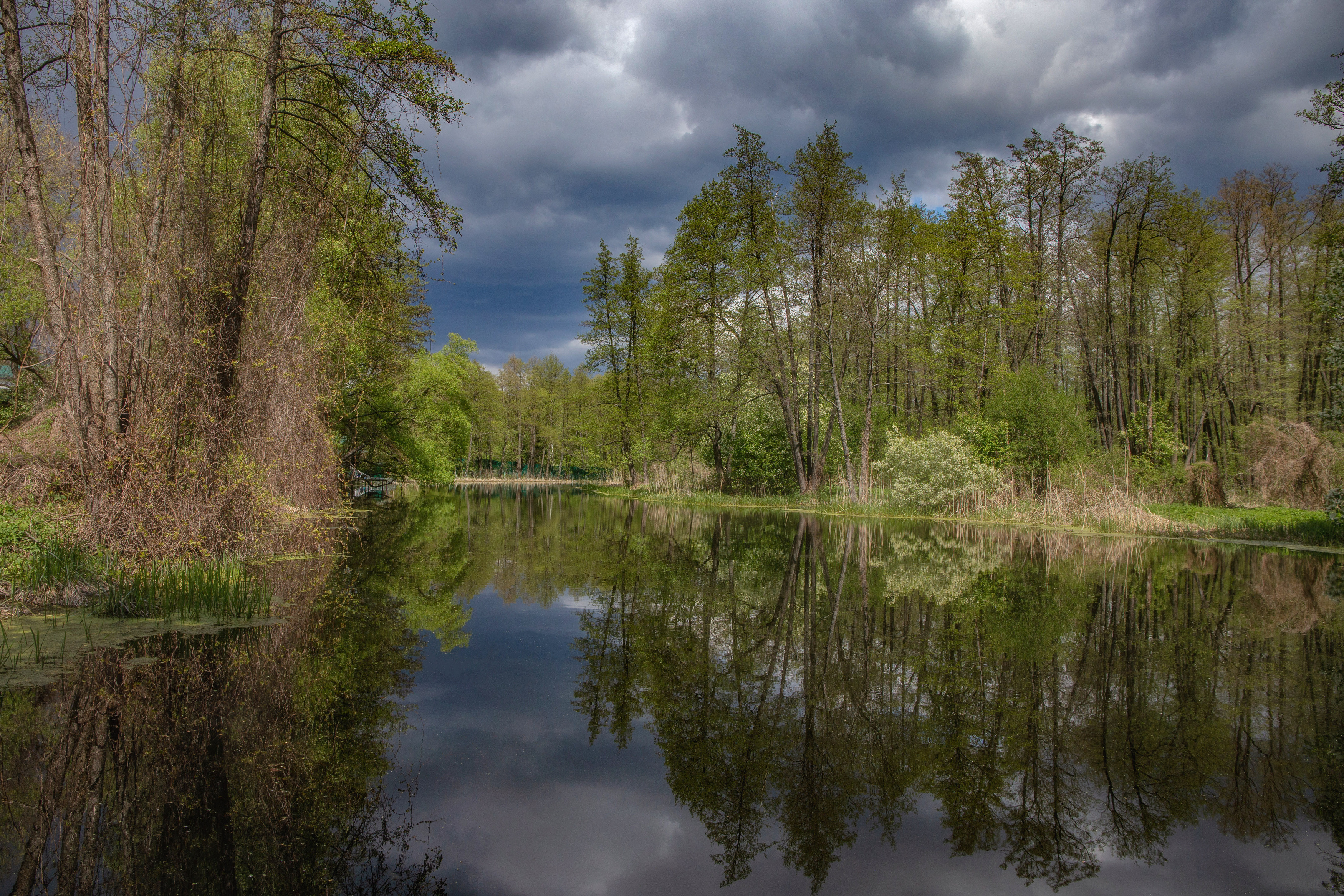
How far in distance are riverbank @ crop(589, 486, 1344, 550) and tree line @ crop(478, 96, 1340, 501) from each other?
156cm

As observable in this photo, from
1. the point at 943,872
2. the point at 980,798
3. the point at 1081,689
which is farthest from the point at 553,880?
the point at 1081,689

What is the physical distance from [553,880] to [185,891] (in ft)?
4.49

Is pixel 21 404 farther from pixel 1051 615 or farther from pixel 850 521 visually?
pixel 850 521

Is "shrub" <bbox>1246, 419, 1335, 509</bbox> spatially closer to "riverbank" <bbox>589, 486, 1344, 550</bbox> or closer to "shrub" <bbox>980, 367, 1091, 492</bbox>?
"riverbank" <bbox>589, 486, 1344, 550</bbox>

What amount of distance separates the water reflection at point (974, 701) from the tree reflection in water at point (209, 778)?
4.88 ft

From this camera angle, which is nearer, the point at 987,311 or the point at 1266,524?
the point at 1266,524

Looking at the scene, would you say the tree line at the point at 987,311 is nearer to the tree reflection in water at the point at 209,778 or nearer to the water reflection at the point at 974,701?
the water reflection at the point at 974,701

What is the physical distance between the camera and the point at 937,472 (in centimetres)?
2020

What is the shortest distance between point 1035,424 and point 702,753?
806 inches

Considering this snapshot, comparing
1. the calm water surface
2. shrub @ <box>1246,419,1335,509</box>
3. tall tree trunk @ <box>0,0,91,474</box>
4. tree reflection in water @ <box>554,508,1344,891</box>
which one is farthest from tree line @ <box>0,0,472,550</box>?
shrub @ <box>1246,419,1335,509</box>

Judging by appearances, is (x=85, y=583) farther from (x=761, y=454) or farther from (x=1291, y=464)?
(x=1291, y=464)

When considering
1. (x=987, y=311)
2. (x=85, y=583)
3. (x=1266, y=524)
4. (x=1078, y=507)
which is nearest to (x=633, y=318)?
(x=987, y=311)

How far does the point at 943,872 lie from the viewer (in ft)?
9.52

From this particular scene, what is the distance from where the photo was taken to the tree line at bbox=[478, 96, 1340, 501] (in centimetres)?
Result: 2347
